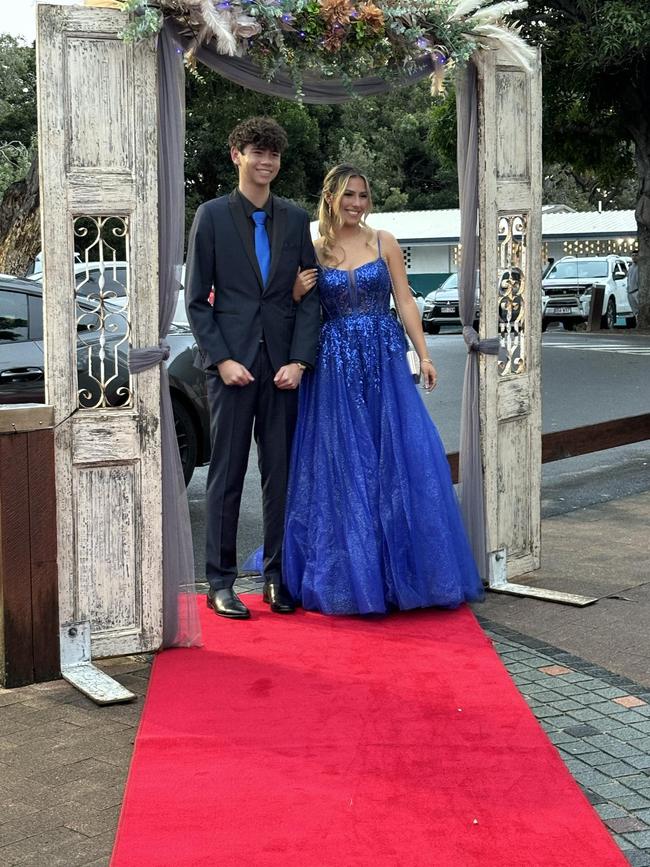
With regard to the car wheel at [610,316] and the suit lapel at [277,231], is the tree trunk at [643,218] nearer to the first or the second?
the car wheel at [610,316]

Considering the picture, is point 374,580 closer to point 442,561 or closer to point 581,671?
point 442,561

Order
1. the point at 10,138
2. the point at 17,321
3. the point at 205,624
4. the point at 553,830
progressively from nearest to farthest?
the point at 553,830 → the point at 205,624 → the point at 17,321 → the point at 10,138

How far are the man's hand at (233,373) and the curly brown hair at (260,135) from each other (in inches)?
38.2

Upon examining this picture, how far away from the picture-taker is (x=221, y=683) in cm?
488

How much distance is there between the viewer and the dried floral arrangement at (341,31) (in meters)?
5.04

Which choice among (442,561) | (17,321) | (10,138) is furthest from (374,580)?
(10,138)

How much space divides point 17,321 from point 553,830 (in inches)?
208

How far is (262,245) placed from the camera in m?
5.69

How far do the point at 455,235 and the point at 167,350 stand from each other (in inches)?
1593

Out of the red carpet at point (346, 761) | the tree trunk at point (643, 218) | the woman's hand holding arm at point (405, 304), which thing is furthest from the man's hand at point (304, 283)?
the tree trunk at point (643, 218)

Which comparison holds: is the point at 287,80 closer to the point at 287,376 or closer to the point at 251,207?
the point at 251,207

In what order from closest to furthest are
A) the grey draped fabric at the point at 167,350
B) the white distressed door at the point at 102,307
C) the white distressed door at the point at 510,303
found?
the white distressed door at the point at 102,307 → the grey draped fabric at the point at 167,350 → the white distressed door at the point at 510,303

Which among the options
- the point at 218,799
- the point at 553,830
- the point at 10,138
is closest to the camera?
the point at 553,830

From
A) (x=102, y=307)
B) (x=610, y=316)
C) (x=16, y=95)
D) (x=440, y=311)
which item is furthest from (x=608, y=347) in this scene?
(x=16, y=95)
